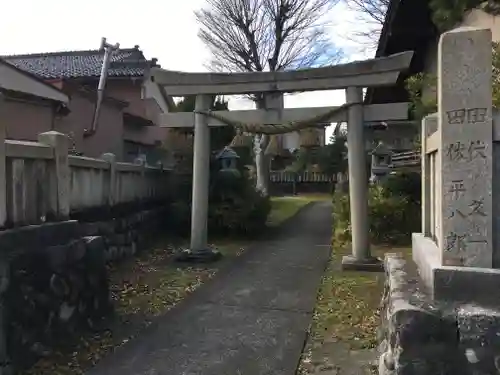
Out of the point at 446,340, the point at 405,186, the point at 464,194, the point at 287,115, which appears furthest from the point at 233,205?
the point at 446,340

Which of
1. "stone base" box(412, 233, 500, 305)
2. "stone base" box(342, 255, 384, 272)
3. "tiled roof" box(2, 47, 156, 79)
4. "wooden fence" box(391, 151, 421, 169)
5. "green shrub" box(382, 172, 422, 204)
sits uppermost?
"tiled roof" box(2, 47, 156, 79)

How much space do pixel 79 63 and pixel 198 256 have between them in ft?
57.0

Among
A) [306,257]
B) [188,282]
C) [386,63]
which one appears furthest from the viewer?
[306,257]

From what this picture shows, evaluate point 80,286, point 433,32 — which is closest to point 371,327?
point 80,286

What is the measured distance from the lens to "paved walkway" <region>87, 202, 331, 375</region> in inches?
179

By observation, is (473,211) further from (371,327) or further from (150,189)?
(150,189)

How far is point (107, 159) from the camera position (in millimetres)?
9586

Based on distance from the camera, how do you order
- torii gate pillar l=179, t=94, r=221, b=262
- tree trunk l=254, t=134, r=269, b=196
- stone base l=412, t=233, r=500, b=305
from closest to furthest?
1. stone base l=412, t=233, r=500, b=305
2. torii gate pillar l=179, t=94, r=221, b=262
3. tree trunk l=254, t=134, r=269, b=196

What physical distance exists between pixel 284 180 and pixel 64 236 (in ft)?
103

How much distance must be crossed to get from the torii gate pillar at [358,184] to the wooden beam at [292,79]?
29 centimetres

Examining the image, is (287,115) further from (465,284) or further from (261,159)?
(261,159)

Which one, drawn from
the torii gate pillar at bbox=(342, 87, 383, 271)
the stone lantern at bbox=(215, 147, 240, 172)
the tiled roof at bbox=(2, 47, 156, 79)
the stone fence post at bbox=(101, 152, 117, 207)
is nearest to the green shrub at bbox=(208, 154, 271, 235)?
the stone lantern at bbox=(215, 147, 240, 172)

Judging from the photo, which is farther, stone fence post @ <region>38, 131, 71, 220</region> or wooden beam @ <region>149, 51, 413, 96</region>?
wooden beam @ <region>149, 51, 413, 96</region>

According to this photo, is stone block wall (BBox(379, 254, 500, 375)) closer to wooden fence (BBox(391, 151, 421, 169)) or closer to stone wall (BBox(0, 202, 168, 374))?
stone wall (BBox(0, 202, 168, 374))
